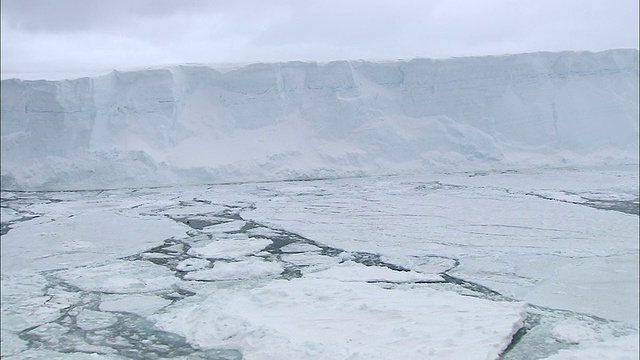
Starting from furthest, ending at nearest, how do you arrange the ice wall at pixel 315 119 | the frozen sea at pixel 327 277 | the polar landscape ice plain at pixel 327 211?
the ice wall at pixel 315 119
the polar landscape ice plain at pixel 327 211
the frozen sea at pixel 327 277

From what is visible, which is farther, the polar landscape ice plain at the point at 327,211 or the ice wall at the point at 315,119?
the ice wall at the point at 315,119

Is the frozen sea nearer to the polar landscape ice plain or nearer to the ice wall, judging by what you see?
the polar landscape ice plain

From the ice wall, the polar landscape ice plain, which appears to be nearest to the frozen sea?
the polar landscape ice plain

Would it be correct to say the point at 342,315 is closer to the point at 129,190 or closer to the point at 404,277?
the point at 404,277

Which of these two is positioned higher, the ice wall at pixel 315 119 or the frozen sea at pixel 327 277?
the ice wall at pixel 315 119

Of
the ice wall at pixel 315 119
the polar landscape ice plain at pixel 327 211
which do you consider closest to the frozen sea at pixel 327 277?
the polar landscape ice plain at pixel 327 211

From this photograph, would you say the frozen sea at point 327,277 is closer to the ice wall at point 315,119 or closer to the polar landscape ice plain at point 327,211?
the polar landscape ice plain at point 327,211

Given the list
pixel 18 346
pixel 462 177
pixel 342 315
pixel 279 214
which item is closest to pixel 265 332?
pixel 342 315
